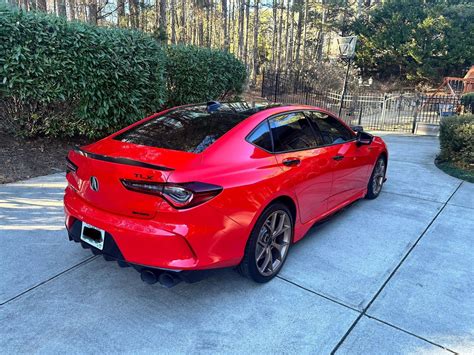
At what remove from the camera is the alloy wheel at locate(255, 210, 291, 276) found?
2916mm

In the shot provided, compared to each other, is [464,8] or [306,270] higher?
[464,8]

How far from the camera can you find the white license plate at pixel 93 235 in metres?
2.53

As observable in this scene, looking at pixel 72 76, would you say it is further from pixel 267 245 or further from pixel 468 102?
pixel 468 102

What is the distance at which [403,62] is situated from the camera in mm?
25750

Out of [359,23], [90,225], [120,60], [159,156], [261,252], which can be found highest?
[359,23]

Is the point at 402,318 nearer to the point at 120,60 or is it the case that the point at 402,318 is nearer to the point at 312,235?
the point at 312,235

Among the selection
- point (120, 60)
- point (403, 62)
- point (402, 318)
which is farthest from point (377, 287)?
point (403, 62)

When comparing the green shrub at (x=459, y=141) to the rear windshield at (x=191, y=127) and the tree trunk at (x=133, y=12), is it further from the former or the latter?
the tree trunk at (x=133, y=12)

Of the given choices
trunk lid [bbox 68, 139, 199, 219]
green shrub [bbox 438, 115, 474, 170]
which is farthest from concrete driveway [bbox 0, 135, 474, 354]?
green shrub [bbox 438, 115, 474, 170]

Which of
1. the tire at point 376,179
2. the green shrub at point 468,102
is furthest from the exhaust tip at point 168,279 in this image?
the green shrub at point 468,102

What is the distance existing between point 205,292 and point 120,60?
476cm

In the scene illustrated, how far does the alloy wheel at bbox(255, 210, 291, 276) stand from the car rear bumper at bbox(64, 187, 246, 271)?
0.39m

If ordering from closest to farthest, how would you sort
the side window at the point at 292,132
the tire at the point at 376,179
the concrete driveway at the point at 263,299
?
the concrete driveway at the point at 263,299
the side window at the point at 292,132
the tire at the point at 376,179

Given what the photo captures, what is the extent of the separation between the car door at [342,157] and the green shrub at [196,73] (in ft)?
16.8
